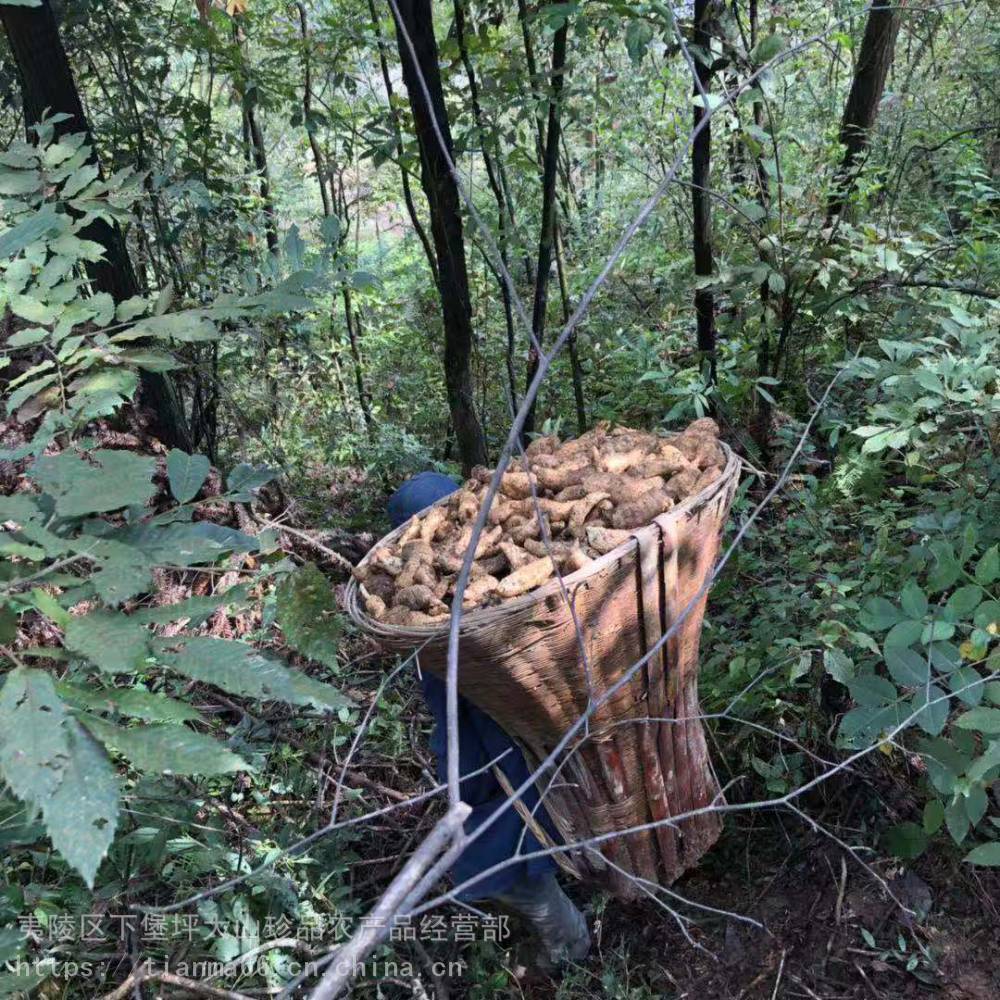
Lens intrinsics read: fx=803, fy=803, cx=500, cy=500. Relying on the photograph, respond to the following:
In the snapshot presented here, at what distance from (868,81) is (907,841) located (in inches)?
125

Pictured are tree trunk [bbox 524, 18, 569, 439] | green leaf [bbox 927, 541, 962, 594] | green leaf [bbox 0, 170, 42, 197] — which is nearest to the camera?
green leaf [bbox 0, 170, 42, 197]

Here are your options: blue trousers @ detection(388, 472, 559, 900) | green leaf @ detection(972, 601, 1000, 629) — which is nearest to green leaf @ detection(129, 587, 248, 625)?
blue trousers @ detection(388, 472, 559, 900)

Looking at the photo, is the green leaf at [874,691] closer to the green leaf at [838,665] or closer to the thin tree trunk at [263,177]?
the green leaf at [838,665]

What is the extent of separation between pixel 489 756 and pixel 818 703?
909 millimetres

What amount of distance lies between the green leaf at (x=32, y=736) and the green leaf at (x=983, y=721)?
140cm

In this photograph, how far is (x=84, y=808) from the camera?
0.64 m

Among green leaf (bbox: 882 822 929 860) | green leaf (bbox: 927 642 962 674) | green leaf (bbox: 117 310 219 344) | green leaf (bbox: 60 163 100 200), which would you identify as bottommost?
green leaf (bbox: 882 822 929 860)

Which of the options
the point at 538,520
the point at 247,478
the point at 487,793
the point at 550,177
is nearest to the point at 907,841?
the point at 487,793

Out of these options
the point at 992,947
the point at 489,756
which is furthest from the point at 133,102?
the point at 992,947

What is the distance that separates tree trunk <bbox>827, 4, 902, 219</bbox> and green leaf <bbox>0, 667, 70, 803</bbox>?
3.32 metres

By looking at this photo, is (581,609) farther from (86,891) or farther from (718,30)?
(718,30)

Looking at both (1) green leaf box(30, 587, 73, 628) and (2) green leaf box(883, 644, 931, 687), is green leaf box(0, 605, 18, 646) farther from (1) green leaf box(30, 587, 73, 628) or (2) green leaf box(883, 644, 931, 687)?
(2) green leaf box(883, 644, 931, 687)

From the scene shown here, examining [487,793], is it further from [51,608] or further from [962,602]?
[51,608]

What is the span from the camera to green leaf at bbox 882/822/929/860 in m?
1.84
